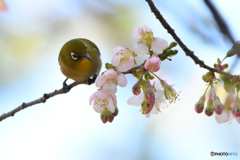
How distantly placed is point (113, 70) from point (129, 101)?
Answer: 0.27 metres

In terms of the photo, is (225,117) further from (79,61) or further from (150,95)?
(79,61)

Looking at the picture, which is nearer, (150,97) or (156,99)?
(150,97)

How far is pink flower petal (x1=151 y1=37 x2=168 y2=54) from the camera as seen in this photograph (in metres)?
1.82

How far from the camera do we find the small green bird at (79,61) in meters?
3.65

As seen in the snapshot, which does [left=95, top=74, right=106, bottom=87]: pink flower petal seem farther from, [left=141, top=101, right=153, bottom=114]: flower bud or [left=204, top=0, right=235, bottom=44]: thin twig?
[left=204, top=0, right=235, bottom=44]: thin twig

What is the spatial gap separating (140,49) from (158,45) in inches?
4.8

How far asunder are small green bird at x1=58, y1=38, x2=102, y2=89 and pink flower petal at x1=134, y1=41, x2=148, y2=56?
1.68 m

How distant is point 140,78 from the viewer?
196 cm

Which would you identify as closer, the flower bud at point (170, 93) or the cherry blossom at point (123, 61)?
the cherry blossom at point (123, 61)

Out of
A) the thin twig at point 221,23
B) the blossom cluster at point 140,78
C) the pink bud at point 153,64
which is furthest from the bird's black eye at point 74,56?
the thin twig at point 221,23

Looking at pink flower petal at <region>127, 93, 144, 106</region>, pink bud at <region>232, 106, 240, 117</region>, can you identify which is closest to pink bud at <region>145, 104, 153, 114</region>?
pink flower petal at <region>127, 93, 144, 106</region>

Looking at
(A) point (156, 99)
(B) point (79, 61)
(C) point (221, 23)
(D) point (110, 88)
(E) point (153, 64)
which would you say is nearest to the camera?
(C) point (221, 23)

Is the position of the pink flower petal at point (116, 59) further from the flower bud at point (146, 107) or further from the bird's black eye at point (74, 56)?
the bird's black eye at point (74, 56)

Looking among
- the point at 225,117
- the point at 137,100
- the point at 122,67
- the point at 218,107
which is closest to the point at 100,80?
the point at 122,67
